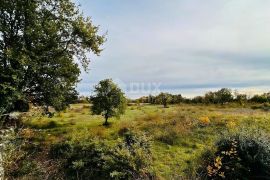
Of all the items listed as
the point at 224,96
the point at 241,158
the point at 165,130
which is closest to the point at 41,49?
the point at 165,130

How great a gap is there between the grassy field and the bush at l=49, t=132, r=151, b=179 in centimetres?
106

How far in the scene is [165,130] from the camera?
1084 inches

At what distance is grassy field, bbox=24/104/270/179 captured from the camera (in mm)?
21984

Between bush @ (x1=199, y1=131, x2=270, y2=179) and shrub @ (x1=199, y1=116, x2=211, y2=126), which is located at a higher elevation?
shrub @ (x1=199, y1=116, x2=211, y2=126)

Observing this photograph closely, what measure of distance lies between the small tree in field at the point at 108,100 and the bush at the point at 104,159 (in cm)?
656

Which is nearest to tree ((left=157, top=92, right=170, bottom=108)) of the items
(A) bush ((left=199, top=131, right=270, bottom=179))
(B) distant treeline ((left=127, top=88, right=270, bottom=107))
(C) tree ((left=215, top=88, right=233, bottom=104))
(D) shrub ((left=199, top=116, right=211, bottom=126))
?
(B) distant treeline ((left=127, top=88, right=270, bottom=107))

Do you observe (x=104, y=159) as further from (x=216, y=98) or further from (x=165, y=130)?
(x=216, y=98)

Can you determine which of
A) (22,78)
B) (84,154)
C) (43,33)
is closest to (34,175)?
(84,154)

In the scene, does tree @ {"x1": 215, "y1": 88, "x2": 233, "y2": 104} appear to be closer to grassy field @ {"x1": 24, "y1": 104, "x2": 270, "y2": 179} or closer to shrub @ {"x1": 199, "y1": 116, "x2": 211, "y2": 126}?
grassy field @ {"x1": 24, "y1": 104, "x2": 270, "y2": 179}

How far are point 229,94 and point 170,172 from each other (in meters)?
35.4

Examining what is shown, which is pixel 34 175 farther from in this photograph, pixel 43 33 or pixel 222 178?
A: pixel 43 33

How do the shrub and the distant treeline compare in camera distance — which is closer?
the shrub

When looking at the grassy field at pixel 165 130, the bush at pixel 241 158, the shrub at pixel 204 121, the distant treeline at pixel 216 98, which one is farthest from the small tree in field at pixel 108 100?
the distant treeline at pixel 216 98

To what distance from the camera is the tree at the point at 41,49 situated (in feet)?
92.1
